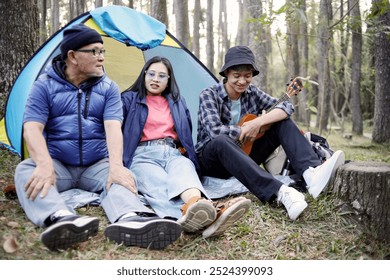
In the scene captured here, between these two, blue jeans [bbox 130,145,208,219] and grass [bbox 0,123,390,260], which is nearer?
grass [bbox 0,123,390,260]

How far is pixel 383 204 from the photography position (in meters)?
2.66

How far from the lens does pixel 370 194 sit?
2693 millimetres

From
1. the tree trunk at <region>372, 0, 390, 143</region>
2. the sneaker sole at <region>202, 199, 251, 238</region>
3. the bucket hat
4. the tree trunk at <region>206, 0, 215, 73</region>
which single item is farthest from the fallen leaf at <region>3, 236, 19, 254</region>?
the tree trunk at <region>206, 0, 215, 73</region>

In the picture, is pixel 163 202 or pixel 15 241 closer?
pixel 15 241

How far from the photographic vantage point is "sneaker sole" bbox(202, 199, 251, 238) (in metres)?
2.34

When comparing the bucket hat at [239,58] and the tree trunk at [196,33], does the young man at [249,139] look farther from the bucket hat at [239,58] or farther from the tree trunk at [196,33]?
the tree trunk at [196,33]

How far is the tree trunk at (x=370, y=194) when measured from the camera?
2654 millimetres

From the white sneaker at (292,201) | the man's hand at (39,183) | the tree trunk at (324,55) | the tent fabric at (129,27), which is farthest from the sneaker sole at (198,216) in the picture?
the tree trunk at (324,55)

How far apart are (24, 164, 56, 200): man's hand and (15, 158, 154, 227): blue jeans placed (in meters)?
0.03

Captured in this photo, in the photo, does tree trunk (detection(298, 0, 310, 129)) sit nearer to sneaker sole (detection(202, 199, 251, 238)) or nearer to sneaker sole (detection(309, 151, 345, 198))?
sneaker sole (detection(309, 151, 345, 198))

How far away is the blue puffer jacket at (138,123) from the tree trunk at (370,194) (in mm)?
1123

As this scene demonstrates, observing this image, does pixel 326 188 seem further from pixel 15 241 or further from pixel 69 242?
pixel 15 241

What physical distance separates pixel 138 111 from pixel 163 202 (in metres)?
0.75

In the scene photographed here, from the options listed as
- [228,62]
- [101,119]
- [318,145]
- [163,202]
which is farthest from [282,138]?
[101,119]
